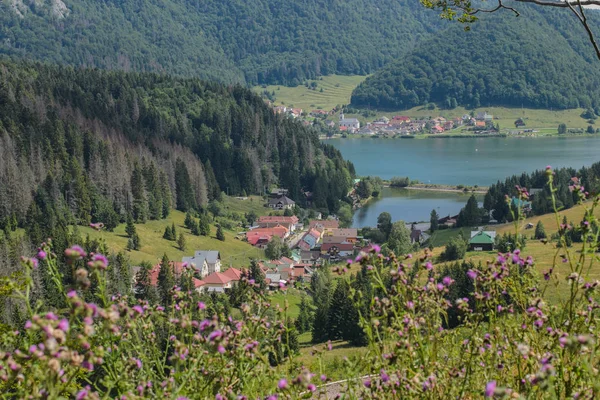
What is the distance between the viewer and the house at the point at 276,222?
68250mm

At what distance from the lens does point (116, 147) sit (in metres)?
74.3

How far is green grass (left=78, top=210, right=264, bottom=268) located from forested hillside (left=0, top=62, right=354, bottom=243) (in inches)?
70.1

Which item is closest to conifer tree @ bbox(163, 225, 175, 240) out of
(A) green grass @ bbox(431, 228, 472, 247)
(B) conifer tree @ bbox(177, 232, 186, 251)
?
(B) conifer tree @ bbox(177, 232, 186, 251)

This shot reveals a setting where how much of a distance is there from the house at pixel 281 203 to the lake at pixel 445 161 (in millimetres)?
7181

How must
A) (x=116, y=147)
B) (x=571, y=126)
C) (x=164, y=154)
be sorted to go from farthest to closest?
(x=571, y=126) < (x=164, y=154) < (x=116, y=147)

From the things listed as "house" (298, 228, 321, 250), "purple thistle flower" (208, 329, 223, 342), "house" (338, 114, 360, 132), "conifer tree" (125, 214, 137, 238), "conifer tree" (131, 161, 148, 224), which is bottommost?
"house" (298, 228, 321, 250)

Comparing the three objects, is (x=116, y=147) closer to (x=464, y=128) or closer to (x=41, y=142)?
(x=41, y=142)

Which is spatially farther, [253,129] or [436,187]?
[253,129]

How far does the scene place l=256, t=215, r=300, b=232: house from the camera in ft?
224

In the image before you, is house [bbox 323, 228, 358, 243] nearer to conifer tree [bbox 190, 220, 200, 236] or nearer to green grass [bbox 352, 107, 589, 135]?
conifer tree [bbox 190, 220, 200, 236]

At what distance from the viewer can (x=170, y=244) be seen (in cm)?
5556

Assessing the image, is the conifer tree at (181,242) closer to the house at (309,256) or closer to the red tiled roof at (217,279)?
the house at (309,256)

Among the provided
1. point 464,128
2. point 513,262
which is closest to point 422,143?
point 464,128

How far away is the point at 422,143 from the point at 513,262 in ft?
493
